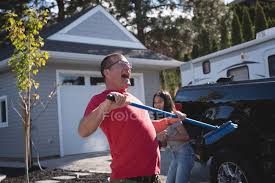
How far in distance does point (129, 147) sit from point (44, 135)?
9.73 metres

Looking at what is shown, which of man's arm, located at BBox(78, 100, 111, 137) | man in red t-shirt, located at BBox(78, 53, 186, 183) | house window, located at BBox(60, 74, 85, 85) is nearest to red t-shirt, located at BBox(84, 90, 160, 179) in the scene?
man in red t-shirt, located at BBox(78, 53, 186, 183)

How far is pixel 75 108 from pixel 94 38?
3006mm

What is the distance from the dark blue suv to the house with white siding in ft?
22.2

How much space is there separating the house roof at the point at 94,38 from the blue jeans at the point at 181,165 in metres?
7.93

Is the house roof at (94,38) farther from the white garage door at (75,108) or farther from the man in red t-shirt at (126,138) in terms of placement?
the man in red t-shirt at (126,138)

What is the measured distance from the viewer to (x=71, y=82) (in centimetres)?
1298

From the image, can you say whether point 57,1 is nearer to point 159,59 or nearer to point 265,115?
point 159,59

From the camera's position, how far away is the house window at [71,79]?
42.0 feet

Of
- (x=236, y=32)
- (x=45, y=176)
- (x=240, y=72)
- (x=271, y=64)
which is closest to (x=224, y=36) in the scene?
(x=236, y=32)

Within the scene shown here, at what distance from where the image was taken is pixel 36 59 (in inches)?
313

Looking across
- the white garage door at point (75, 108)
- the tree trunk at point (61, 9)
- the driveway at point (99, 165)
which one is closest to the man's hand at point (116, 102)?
the driveway at point (99, 165)

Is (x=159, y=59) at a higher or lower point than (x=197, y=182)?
higher

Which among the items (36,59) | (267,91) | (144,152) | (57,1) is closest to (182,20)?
(57,1)

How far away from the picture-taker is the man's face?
2869 mm
